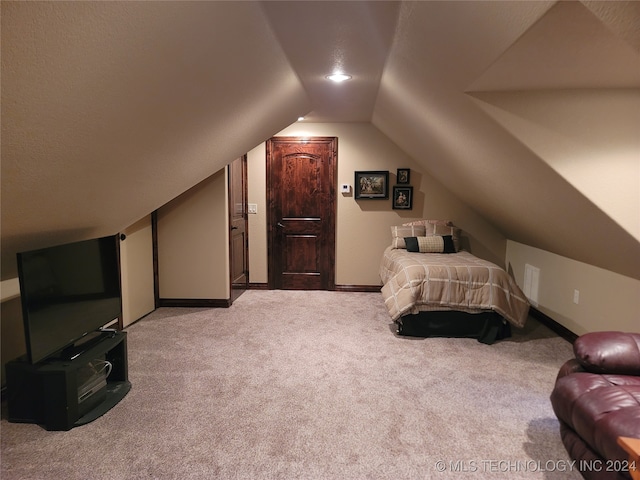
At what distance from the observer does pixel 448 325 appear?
3.79 m


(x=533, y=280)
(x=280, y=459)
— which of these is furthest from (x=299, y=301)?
(x=280, y=459)

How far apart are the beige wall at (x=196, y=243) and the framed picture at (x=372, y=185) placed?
1807mm

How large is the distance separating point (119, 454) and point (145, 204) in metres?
1.87

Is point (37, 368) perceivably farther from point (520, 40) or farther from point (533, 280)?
point (533, 280)

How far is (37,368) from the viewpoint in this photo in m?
2.28

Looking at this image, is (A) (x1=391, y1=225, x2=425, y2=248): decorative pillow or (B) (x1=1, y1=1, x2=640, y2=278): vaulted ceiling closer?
(B) (x1=1, y1=1, x2=640, y2=278): vaulted ceiling

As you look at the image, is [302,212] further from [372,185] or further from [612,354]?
[612,354]

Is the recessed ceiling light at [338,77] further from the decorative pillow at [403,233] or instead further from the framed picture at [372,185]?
the decorative pillow at [403,233]

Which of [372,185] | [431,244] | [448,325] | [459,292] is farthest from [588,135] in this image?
[372,185]

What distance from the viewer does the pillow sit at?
508cm

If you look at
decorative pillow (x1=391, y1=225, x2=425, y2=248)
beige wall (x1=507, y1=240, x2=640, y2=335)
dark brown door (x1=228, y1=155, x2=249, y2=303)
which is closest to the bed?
beige wall (x1=507, y1=240, x2=640, y2=335)

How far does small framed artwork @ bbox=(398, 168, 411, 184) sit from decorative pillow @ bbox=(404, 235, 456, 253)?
3.14ft

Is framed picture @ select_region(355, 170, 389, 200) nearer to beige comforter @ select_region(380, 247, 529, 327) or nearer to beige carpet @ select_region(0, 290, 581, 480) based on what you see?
beige comforter @ select_region(380, 247, 529, 327)

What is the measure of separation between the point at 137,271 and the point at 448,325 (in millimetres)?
3174
